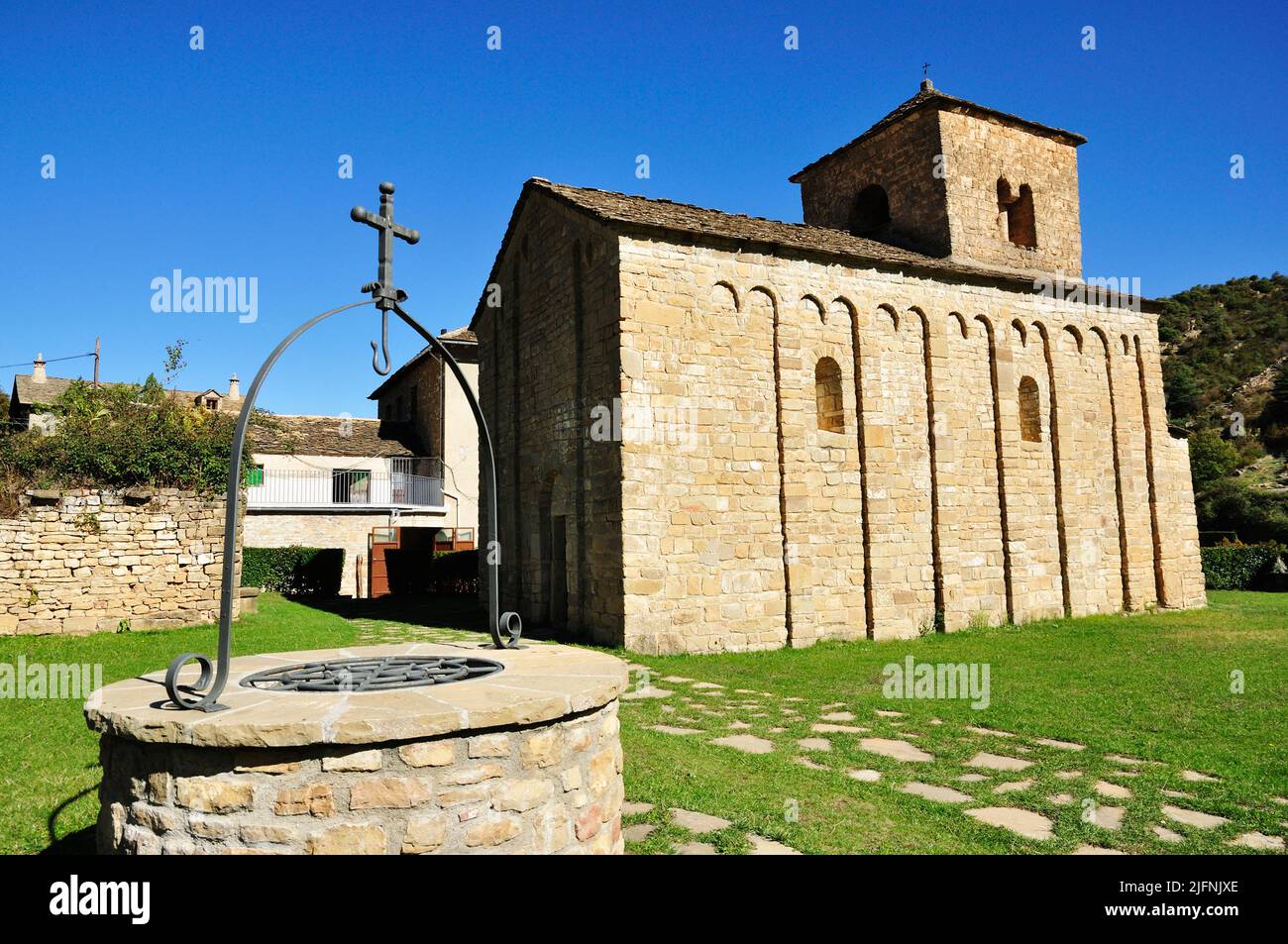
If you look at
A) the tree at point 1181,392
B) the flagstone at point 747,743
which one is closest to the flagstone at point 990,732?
the flagstone at point 747,743

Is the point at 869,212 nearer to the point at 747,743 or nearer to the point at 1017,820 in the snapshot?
the point at 747,743

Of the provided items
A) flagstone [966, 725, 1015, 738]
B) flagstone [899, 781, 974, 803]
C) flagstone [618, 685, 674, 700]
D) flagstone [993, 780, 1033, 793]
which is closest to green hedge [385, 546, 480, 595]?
Answer: flagstone [618, 685, 674, 700]

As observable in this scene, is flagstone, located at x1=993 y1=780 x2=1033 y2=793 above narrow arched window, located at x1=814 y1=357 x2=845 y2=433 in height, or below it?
below

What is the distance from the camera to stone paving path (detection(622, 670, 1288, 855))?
3.90 m

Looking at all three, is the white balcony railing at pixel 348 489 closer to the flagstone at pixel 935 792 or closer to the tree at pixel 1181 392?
the flagstone at pixel 935 792

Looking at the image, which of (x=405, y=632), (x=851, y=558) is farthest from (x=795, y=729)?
(x=405, y=632)

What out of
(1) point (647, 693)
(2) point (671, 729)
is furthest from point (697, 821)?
(1) point (647, 693)

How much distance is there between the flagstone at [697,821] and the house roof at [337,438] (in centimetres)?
2305

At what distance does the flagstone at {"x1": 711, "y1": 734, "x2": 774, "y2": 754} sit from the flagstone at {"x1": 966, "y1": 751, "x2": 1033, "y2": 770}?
1.43m

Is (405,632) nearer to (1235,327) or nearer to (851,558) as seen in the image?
(851,558)

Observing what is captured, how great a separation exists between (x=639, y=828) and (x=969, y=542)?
10788 millimetres

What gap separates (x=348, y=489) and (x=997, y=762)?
23000mm

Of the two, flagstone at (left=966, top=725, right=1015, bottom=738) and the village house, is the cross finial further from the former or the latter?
the village house
